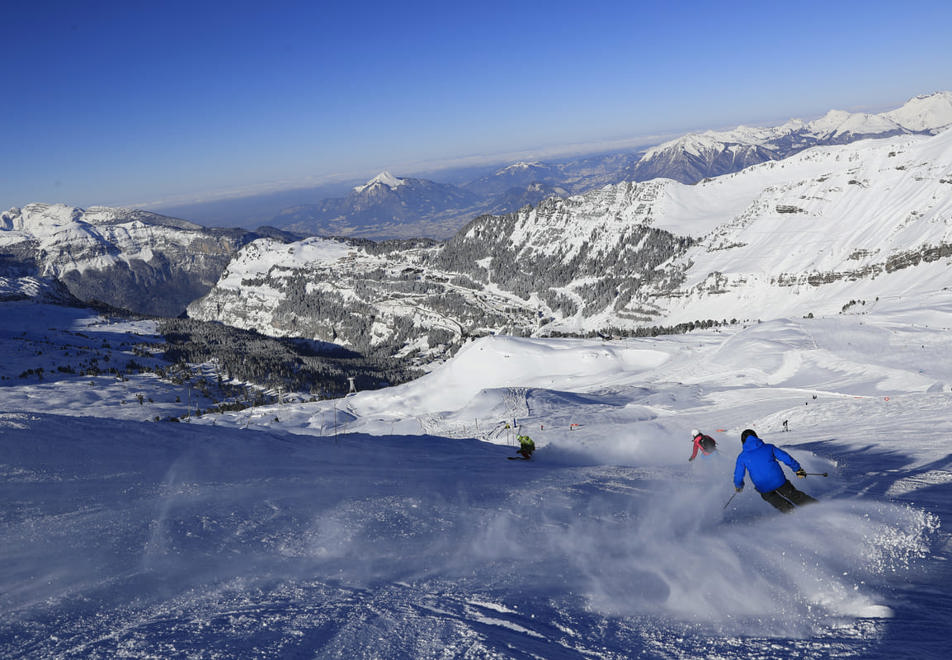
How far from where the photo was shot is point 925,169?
413ft

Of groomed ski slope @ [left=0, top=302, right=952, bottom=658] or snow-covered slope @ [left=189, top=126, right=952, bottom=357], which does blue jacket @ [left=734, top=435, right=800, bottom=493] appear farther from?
snow-covered slope @ [left=189, top=126, right=952, bottom=357]

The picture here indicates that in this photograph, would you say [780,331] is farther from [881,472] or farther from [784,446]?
[881,472]

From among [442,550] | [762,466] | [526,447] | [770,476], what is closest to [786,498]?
[770,476]

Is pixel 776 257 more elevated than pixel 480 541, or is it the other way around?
pixel 480 541

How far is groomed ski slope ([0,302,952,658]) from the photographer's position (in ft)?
20.3

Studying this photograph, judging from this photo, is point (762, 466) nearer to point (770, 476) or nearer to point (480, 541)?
point (770, 476)

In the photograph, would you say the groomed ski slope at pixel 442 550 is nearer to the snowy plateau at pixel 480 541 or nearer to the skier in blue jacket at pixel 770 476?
the snowy plateau at pixel 480 541

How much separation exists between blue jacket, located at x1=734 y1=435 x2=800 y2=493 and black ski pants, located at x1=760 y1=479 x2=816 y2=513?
131 mm

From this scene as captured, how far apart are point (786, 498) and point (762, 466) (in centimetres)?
85

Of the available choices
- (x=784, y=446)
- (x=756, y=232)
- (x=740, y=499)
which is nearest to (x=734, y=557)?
(x=740, y=499)

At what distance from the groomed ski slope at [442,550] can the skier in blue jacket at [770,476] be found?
0.44 m

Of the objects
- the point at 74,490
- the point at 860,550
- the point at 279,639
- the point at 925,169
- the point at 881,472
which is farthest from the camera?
the point at 925,169

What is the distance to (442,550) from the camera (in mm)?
8898

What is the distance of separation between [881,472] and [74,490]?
64.8 feet
